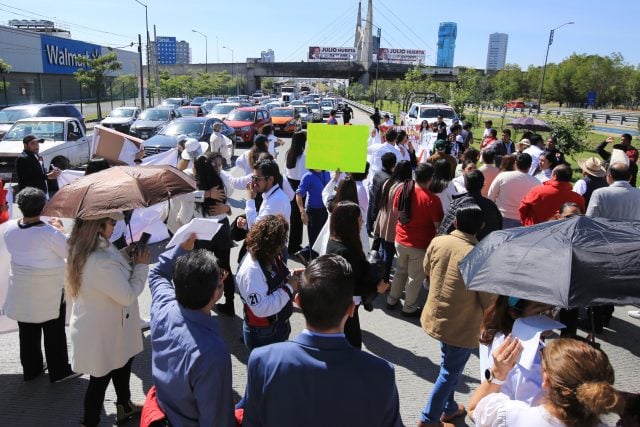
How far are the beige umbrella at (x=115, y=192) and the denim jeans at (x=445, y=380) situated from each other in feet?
8.07

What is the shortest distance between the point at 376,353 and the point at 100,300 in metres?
2.89

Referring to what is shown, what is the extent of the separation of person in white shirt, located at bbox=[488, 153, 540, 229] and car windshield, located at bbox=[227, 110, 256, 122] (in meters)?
17.3

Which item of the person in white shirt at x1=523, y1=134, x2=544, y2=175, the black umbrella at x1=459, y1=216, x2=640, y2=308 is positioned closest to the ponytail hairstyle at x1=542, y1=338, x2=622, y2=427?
the black umbrella at x1=459, y1=216, x2=640, y2=308

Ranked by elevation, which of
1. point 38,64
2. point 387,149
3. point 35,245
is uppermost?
point 38,64

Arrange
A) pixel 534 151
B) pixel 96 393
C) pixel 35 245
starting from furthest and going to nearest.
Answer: pixel 534 151, pixel 35 245, pixel 96 393

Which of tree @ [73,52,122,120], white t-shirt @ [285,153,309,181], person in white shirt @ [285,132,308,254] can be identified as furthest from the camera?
tree @ [73,52,122,120]

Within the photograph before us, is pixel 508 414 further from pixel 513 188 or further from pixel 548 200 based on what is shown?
pixel 513 188

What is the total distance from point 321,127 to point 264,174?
110 centimetres

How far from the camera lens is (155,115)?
22000mm

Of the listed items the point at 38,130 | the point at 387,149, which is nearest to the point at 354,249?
the point at 387,149

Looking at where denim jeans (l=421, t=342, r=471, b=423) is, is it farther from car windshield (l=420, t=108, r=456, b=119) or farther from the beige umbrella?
car windshield (l=420, t=108, r=456, b=119)

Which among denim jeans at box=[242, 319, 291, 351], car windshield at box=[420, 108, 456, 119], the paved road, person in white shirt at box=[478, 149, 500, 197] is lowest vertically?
the paved road

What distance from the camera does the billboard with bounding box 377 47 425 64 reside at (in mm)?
85500

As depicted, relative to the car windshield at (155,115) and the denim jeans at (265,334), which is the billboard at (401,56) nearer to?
Answer: the car windshield at (155,115)
